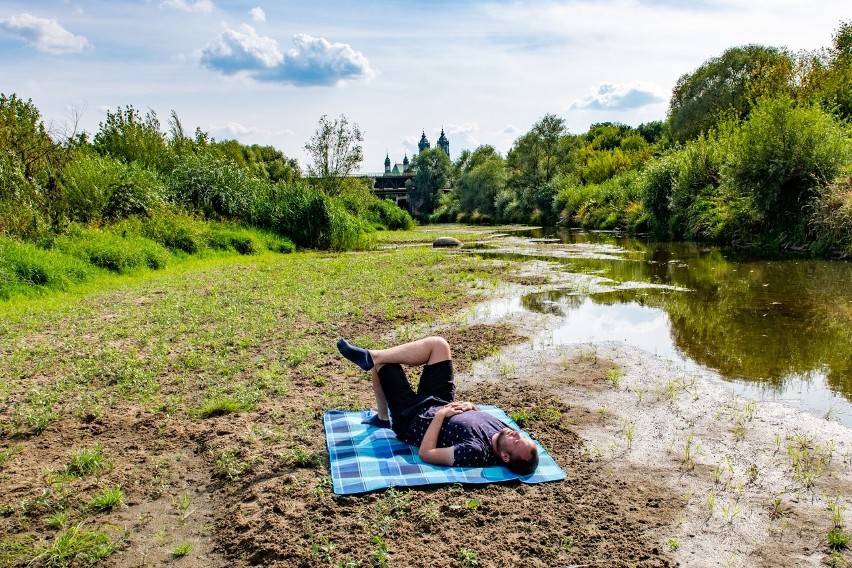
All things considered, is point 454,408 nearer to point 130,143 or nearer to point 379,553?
point 379,553

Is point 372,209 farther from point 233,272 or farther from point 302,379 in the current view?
point 302,379

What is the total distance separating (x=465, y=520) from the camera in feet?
14.2

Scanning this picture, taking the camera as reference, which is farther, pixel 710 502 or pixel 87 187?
pixel 87 187

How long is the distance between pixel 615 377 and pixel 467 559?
4.46m

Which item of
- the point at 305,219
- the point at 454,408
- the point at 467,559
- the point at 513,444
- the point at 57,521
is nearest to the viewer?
the point at 467,559

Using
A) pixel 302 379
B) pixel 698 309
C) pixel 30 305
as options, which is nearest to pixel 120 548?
pixel 302 379

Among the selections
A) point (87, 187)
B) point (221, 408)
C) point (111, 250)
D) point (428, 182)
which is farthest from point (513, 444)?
point (428, 182)

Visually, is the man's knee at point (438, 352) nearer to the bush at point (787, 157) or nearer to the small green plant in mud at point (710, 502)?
the small green plant in mud at point (710, 502)

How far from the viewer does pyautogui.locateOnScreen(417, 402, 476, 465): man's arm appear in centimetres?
514

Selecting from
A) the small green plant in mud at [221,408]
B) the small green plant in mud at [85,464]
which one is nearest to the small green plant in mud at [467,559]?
the small green plant in mud at [85,464]

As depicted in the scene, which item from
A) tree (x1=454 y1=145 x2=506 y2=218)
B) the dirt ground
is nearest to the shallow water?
the dirt ground

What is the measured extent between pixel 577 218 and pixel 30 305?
143ft

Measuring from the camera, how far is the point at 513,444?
5.07 m

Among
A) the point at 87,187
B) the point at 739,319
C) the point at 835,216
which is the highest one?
the point at 87,187
